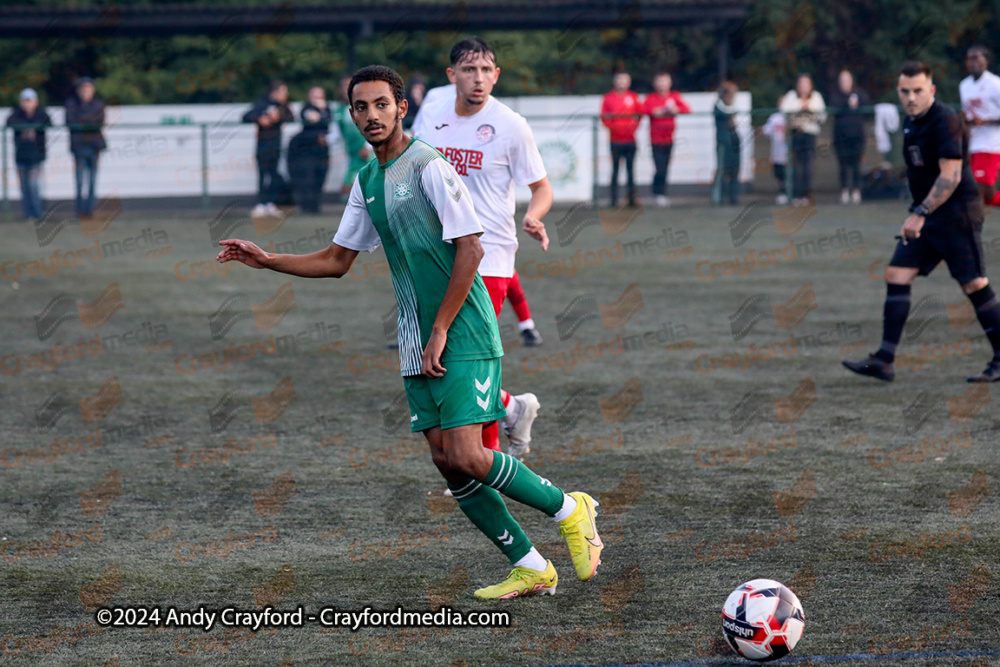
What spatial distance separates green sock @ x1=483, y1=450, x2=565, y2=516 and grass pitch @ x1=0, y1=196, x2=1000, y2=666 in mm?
374

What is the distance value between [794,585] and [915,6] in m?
31.2

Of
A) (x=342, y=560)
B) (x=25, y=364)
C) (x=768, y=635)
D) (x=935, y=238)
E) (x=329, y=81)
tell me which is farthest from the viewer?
(x=329, y=81)

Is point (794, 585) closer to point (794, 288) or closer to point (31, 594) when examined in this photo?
point (31, 594)

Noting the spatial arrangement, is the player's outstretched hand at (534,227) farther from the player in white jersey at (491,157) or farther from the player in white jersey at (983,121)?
the player in white jersey at (983,121)

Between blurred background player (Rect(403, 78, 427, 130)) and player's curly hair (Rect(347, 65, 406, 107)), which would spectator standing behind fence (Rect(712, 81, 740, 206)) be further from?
player's curly hair (Rect(347, 65, 406, 107))

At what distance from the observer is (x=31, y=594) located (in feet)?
16.0

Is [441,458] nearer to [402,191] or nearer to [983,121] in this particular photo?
[402,191]

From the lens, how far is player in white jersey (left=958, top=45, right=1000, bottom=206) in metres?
14.4

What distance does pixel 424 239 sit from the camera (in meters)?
4.69

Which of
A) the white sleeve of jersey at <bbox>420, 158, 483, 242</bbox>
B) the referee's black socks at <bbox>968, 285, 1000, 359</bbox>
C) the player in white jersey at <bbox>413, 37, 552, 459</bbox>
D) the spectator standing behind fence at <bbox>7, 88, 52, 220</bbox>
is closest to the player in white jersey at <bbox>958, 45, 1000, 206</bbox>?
the referee's black socks at <bbox>968, 285, 1000, 359</bbox>

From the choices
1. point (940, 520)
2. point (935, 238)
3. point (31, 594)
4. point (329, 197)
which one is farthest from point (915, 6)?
point (31, 594)

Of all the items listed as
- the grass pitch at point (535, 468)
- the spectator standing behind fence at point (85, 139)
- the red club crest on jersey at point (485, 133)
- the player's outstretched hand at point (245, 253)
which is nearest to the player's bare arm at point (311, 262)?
the player's outstretched hand at point (245, 253)

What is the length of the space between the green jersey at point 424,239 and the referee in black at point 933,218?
4344 millimetres

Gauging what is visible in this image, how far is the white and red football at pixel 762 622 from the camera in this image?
162 inches
